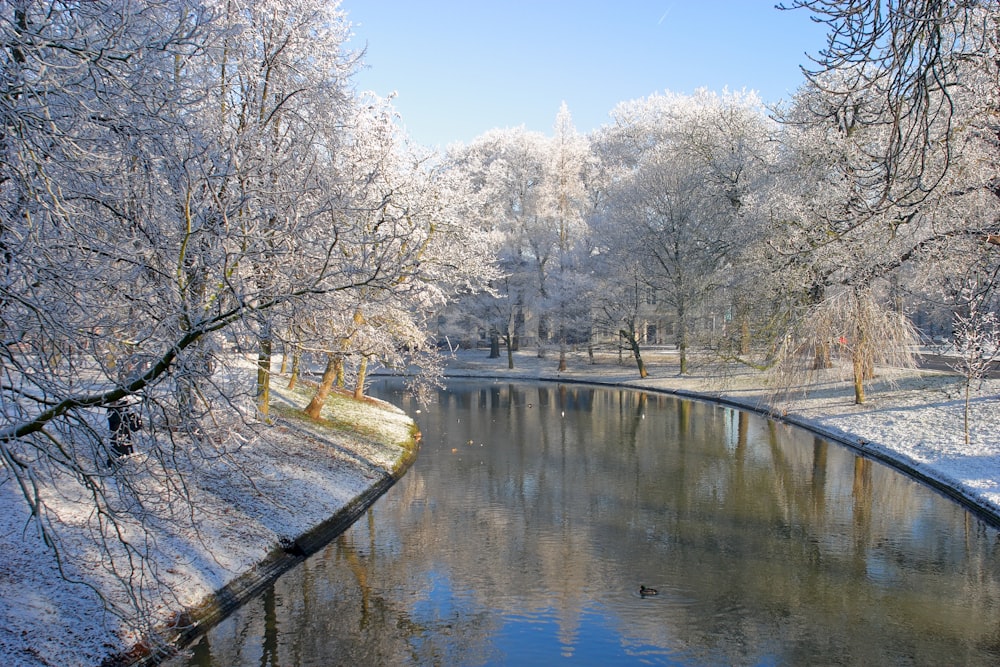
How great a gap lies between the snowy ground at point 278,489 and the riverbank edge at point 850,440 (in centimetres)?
7

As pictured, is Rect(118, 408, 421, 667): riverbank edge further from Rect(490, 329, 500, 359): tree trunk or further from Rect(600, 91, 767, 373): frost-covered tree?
Rect(490, 329, 500, 359): tree trunk

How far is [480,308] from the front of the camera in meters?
49.3

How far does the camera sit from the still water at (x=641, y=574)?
30.2 ft

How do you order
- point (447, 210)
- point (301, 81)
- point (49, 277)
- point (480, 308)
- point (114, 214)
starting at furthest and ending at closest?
1. point (480, 308)
2. point (447, 210)
3. point (301, 81)
4. point (114, 214)
5. point (49, 277)

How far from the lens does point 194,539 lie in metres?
11.0

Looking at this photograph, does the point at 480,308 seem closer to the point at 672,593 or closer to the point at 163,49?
the point at 672,593

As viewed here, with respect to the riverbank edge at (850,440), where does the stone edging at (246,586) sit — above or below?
below

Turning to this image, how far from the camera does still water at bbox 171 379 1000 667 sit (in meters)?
9.20

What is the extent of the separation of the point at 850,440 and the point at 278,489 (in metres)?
16.4

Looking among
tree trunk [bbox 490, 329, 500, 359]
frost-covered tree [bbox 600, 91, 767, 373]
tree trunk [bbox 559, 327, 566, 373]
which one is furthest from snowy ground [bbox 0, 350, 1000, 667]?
tree trunk [bbox 490, 329, 500, 359]

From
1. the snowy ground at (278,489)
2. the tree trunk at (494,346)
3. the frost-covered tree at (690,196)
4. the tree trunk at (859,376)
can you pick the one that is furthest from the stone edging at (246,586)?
the tree trunk at (494,346)

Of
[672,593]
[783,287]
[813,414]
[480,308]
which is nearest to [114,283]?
[672,593]

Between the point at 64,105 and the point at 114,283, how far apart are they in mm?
1245

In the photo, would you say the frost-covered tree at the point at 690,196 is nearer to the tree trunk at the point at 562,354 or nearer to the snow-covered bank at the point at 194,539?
the tree trunk at the point at 562,354
